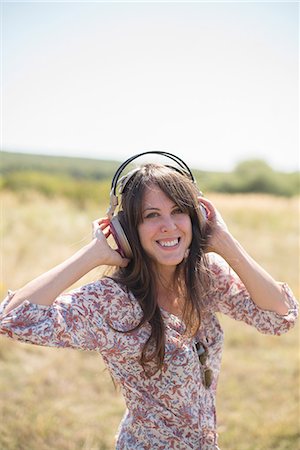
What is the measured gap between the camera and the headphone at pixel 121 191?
213 centimetres

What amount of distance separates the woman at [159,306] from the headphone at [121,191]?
0.02 m

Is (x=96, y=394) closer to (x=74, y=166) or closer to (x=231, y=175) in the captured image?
(x=74, y=166)

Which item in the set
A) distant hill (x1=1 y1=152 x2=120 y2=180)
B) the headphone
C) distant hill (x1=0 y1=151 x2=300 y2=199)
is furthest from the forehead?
distant hill (x1=0 y1=151 x2=300 y2=199)

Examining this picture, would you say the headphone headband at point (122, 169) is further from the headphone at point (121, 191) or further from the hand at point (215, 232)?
the hand at point (215, 232)

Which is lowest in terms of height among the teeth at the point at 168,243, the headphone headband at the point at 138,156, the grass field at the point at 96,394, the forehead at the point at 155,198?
the grass field at the point at 96,394

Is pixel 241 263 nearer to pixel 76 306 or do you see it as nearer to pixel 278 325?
pixel 278 325

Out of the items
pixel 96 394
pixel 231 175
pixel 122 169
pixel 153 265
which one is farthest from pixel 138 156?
pixel 231 175

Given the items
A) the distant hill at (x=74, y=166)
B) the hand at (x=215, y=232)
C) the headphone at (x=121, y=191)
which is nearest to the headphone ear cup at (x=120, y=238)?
the headphone at (x=121, y=191)

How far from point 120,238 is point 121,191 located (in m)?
0.22

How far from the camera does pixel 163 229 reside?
2105mm

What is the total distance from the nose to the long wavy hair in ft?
→ 0.23

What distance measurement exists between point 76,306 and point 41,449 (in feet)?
7.63

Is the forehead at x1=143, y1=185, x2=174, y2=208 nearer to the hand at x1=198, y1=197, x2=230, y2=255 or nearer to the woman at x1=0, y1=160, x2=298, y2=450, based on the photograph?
the woman at x1=0, y1=160, x2=298, y2=450

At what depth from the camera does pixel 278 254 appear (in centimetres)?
1127
